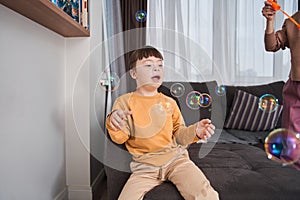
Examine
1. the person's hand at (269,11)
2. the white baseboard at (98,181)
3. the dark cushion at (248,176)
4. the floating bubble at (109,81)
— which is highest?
the person's hand at (269,11)

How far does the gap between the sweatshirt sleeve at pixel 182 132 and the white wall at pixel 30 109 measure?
2.00 feet

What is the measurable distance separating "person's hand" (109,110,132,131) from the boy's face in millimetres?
185

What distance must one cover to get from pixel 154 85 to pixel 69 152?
740 mm

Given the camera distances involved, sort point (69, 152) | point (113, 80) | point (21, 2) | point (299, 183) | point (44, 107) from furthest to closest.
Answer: point (69, 152) → point (113, 80) → point (44, 107) → point (299, 183) → point (21, 2)

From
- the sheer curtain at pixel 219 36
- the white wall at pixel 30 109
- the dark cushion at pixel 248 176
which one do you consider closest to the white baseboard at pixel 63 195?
the white wall at pixel 30 109

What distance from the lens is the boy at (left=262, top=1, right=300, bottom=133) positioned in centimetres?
93

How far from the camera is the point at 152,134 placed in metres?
1.13

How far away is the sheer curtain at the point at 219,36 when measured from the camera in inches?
102

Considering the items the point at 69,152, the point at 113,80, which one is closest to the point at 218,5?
the point at 113,80

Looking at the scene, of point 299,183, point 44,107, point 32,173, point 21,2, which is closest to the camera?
point 21,2

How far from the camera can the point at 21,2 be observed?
3.00 ft

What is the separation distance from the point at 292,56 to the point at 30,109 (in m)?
1.03

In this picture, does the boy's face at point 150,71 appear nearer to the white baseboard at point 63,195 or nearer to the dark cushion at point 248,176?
the dark cushion at point 248,176

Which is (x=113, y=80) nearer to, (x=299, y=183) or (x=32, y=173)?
(x=32, y=173)
